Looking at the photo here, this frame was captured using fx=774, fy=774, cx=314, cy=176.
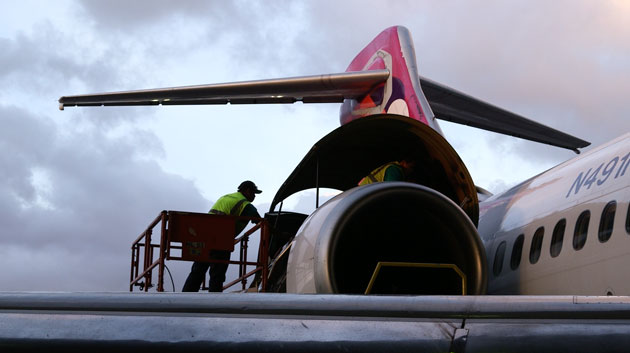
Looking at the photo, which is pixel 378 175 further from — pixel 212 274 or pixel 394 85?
pixel 394 85

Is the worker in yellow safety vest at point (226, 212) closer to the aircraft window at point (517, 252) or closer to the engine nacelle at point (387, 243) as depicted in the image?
the engine nacelle at point (387, 243)

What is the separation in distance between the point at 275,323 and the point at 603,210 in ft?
17.0

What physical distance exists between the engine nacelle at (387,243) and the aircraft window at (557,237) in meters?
0.93

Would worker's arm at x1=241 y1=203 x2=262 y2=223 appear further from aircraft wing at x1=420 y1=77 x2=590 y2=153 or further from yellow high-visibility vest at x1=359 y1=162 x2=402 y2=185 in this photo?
aircraft wing at x1=420 y1=77 x2=590 y2=153

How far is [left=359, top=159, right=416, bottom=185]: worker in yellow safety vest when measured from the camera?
7.59m

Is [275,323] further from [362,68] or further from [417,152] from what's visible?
[362,68]

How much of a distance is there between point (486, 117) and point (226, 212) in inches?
210

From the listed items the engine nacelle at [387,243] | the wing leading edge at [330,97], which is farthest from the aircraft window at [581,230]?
the wing leading edge at [330,97]

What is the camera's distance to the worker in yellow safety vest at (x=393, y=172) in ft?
24.9

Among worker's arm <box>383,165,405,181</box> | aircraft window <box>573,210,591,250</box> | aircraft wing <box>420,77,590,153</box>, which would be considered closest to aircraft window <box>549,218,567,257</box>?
aircraft window <box>573,210,591,250</box>

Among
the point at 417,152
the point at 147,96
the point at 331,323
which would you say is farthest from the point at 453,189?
the point at 331,323

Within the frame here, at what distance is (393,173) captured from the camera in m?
7.61

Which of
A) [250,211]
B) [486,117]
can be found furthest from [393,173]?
[486,117]

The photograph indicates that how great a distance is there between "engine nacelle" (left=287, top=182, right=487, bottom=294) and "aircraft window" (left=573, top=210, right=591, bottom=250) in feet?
2.83
